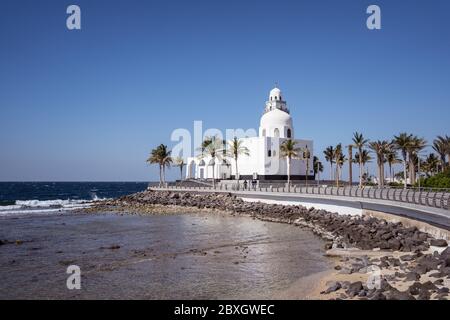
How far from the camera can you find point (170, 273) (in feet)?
57.2

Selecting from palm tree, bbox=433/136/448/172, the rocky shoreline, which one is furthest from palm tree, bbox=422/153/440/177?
the rocky shoreline

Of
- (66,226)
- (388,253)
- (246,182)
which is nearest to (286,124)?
(246,182)

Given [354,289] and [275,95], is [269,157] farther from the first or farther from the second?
[354,289]

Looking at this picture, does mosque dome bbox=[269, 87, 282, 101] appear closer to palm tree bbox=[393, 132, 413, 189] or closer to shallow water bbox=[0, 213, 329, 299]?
palm tree bbox=[393, 132, 413, 189]

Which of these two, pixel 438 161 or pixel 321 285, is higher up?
pixel 438 161

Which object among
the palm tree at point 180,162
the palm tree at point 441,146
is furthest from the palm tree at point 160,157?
the palm tree at point 441,146

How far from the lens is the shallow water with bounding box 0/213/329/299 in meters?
15.0

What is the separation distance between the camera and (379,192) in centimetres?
3425

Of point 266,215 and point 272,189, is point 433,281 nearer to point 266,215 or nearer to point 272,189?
point 266,215

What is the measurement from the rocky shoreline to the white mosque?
2580cm

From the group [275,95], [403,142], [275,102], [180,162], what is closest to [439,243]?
[403,142]

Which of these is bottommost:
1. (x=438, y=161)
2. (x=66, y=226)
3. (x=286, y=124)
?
(x=66, y=226)

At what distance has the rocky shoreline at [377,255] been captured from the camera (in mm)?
12453

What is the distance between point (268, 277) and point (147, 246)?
10.4 meters
